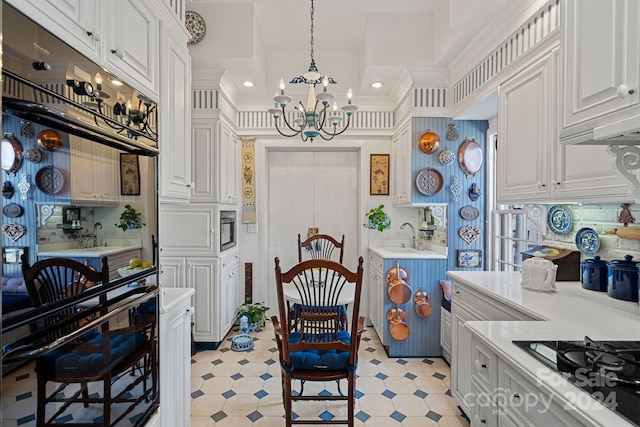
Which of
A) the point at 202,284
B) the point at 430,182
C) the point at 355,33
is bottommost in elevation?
the point at 202,284

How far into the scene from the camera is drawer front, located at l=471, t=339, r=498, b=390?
132 centimetres

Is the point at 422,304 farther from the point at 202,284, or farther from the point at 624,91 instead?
the point at 624,91

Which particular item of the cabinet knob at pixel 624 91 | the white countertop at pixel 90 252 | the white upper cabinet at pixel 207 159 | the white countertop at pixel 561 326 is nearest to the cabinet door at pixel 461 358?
the white countertop at pixel 561 326

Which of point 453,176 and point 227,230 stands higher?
point 453,176

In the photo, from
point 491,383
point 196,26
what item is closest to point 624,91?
point 491,383

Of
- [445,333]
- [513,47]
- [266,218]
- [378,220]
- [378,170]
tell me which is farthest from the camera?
[266,218]

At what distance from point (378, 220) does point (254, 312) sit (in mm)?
1839

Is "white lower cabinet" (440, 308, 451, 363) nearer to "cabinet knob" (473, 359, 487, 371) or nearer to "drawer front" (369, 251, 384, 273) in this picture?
"drawer front" (369, 251, 384, 273)

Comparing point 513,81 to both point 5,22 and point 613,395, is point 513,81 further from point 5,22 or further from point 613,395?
point 5,22

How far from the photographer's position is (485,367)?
140 centimetres

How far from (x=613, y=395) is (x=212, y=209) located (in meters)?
3.20

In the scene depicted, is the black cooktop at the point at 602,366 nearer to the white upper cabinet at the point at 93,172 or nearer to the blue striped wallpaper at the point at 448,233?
the white upper cabinet at the point at 93,172

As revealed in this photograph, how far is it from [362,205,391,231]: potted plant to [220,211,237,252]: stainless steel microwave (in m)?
1.65

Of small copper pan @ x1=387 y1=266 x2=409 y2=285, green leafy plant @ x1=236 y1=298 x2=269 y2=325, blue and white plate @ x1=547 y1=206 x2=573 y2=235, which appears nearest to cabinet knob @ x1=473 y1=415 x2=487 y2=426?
blue and white plate @ x1=547 y1=206 x2=573 y2=235
